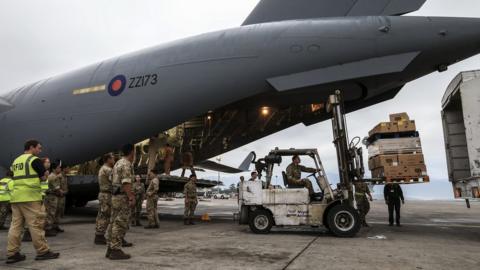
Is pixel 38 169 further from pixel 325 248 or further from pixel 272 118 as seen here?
pixel 272 118

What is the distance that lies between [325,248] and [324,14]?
693 centimetres

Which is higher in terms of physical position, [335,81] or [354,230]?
[335,81]

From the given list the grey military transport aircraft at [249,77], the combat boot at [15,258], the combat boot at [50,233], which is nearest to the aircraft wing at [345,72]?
the grey military transport aircraft at [249,77]

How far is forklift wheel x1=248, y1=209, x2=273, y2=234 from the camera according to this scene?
7625mm

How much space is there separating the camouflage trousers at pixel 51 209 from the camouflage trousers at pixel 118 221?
3.36 meters

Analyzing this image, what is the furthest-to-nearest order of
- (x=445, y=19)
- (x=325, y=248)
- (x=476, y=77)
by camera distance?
(x=445, y=19)
(x=476, y=77)
(x=325, y=248)

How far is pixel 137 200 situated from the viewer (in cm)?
1013

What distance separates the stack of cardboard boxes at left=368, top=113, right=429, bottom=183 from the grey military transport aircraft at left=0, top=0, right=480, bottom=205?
1090 millimetres

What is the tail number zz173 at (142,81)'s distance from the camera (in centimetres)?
1052

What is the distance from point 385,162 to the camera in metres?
9.66

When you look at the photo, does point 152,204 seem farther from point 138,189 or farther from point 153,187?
point 138,189

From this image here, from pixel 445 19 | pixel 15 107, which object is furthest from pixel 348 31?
pixel 15 107

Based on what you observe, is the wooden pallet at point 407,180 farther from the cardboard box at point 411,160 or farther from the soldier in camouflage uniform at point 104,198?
the soldier in camouflage uniform at point 104,198

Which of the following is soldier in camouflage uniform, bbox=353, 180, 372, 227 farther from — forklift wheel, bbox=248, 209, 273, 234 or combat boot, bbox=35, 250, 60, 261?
combat boot, bbox=35, 250, 60, 261
